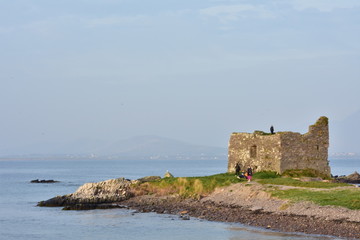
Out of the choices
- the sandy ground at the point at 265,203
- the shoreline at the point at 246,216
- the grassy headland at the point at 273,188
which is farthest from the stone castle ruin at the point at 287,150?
the shoreline at the point at 246,216

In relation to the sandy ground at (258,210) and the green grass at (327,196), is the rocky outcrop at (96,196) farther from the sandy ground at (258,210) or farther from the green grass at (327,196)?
the green grass at (327,196)

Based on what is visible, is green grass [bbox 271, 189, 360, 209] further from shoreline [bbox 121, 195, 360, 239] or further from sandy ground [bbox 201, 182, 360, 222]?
shoreline [bbox 121, 195, 360, 239]

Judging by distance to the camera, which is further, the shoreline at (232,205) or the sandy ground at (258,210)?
the shoreline at (232,205)

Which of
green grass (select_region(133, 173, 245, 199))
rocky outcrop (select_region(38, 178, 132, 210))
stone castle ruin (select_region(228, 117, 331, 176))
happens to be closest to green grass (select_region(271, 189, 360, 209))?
green grass (select_region(133, 173, 245, 199))

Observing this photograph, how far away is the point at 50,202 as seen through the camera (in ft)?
185

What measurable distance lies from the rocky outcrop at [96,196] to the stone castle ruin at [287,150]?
11.0 meters

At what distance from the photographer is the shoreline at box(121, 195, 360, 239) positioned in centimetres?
3416

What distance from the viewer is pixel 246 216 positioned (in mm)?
40938

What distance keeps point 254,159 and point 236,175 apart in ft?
7.00

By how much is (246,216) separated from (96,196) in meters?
17.7

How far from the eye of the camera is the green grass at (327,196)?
3678 cm

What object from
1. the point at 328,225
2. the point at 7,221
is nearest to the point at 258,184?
the point at 328,225

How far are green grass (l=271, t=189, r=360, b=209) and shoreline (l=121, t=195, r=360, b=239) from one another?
1.71 metres

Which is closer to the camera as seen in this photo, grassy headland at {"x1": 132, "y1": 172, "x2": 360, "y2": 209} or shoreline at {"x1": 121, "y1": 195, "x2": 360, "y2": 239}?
shoreline at {"x1": 121, "y1": 195, "x2": 360, "y2": 239}
